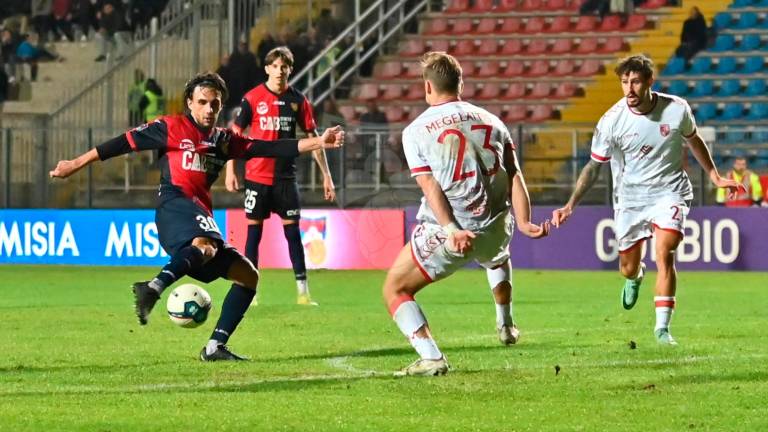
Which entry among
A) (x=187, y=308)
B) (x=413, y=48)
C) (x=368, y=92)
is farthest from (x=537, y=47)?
(x=187, y=308)

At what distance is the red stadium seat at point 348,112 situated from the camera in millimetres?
30703

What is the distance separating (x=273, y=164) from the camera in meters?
15.5

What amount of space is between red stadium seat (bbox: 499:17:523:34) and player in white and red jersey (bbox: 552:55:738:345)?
20930 millimetres

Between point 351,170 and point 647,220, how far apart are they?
13.8 metres

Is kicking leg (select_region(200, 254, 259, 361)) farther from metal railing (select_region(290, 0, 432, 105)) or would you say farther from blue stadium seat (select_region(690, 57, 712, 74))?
blue stadium seat (select_region(690, 57, 712, 74))

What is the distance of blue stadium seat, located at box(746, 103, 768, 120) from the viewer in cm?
2891

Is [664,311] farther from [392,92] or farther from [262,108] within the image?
[392,92]

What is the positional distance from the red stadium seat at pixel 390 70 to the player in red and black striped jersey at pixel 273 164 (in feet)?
55.5

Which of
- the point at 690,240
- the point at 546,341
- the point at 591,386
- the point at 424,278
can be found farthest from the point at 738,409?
the point at 690,240

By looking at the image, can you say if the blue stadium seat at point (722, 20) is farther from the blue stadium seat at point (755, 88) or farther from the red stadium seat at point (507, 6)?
the red stadium seat at point (507, 6)

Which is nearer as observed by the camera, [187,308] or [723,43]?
[187,308]

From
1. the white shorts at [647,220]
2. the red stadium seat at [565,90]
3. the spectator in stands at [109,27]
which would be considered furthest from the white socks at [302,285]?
the spectator in stands at [109,27]

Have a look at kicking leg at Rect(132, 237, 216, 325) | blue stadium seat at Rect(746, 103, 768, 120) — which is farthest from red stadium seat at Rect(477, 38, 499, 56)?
kicking leg at Rect(132, 237, 216, 325)

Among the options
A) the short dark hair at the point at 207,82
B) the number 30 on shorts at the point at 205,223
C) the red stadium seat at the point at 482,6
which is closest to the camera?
the short dark hair at the point at 207,82
